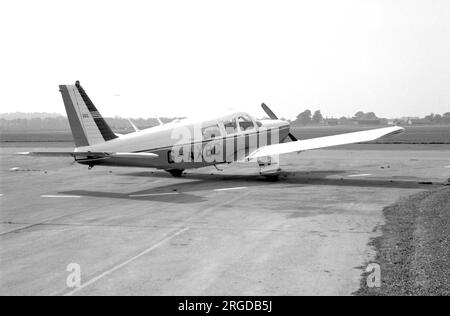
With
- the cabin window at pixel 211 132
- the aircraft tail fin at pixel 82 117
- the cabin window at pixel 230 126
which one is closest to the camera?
the aircraft tail fin at pixel 82 117

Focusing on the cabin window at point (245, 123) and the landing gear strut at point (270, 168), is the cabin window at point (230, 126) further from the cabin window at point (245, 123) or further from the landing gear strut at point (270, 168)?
the landing gear strut at point (270, 168)

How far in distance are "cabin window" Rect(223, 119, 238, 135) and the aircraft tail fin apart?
5599mm

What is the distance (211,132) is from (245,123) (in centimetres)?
227

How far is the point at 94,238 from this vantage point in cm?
1062

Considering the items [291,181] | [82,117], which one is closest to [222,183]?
[291,181]

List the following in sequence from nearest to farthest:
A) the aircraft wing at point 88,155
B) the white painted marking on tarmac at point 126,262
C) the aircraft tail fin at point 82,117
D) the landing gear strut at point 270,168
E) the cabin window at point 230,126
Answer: the white painted marking on tarmac at point 126,262
the aircraft wing at point 88,155
the aircraft tail fin at point 82,117
the landing gear strut at point 270,168
the cabin window at point 230,126

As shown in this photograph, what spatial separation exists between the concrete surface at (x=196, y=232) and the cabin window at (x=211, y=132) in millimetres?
2106

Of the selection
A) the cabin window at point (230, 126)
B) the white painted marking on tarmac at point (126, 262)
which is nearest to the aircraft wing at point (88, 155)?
the cabin window at point (230, 126)

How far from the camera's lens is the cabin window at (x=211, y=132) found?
20438mm

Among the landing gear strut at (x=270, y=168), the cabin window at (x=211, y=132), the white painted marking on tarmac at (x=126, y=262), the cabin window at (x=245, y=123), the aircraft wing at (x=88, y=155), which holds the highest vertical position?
the cabin window at (x=245, y=123)

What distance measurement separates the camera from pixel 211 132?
20.7 m

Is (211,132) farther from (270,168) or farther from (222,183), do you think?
(270,168)

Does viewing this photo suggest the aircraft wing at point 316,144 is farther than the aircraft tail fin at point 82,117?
Yes
